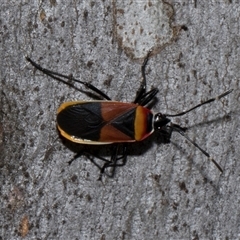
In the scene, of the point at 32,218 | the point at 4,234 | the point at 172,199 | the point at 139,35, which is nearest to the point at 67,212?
the point at 32,218

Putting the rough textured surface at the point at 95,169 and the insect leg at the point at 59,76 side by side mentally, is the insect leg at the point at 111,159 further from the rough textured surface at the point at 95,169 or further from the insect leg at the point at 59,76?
the insect leg at the point at 59,76

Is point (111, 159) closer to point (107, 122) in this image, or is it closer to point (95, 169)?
point (95, 169)

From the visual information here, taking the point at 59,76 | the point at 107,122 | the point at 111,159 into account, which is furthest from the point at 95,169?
the point at 59,76

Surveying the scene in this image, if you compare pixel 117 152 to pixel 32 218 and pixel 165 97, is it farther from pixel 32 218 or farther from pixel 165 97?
pixel 32 218

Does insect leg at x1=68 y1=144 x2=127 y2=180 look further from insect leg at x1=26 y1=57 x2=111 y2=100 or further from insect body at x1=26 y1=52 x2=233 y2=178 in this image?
insect leg at x1=26 y1=57 x2=111 y2=100

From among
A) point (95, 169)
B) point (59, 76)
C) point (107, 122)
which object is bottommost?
point (95, 169)

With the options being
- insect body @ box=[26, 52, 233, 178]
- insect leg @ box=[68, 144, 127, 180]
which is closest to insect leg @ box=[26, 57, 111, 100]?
insect body @ box=[26, 52, 233, 178]
